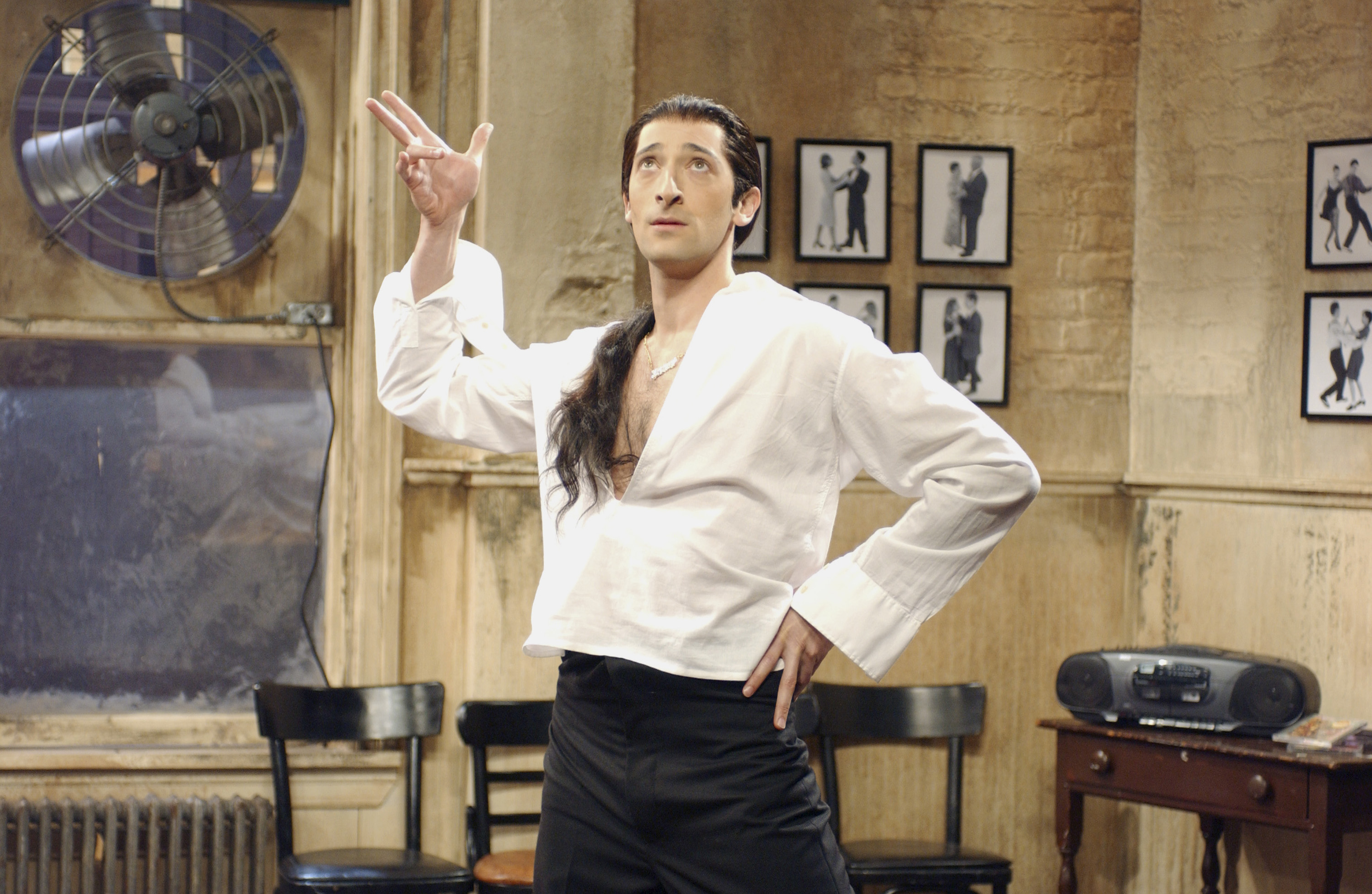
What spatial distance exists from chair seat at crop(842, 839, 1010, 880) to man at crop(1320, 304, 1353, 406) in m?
1.42

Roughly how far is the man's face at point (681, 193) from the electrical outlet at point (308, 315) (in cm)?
213

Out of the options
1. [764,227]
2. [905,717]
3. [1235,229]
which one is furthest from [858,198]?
[905,717]

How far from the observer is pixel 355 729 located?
10.7ft

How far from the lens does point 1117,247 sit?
12.2 ft

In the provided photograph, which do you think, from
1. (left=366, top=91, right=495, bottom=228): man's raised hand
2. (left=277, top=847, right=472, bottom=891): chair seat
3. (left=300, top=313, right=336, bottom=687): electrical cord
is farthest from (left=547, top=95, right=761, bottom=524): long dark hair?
(left=300, top=313, right=336, bottom=687): electrical cord

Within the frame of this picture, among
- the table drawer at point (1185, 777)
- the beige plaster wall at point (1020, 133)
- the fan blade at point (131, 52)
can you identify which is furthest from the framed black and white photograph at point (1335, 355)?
the fan blade at point (131, 52)

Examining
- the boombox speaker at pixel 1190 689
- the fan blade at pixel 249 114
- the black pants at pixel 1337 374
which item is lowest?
the boombox speaker at pixel 1190 689

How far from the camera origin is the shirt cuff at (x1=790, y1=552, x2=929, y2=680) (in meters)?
1.53

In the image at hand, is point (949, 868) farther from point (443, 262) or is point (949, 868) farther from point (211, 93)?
point (211, 93)

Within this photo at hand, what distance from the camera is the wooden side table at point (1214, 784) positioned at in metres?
2.80

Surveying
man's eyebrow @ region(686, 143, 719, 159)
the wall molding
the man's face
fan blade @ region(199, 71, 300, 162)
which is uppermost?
fan blade @ region(199, 71, 300, 162)

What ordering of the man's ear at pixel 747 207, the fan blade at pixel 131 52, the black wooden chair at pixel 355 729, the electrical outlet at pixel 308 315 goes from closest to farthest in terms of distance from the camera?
the man's ear at pixel 747 207 < the black wooden chair at pixel 355 729 < the fan blade at pixel 131 52 < the electrical outlet at pixel 308 315

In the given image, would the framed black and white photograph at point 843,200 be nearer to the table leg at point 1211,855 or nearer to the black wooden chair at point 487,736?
the black wooden chair at point 487,736

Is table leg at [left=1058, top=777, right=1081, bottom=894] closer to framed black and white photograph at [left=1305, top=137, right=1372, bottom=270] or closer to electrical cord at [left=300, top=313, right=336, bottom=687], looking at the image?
framed black and white photograph at [left=1305, top=137, right=1372, bottom=270]
